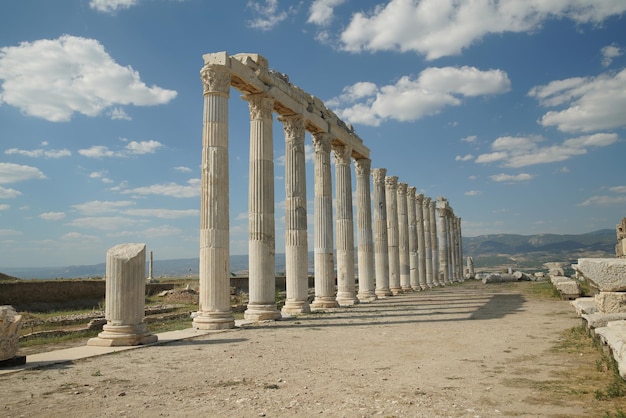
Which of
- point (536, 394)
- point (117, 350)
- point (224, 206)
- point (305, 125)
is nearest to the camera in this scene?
point (536, 394)

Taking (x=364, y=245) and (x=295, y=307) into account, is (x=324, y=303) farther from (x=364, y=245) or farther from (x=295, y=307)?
Answer: (x=364, y=245)

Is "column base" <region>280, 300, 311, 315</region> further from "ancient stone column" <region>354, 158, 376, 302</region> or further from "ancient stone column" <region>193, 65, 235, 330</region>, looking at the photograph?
"ancient stone column" <region>354, 158, 376, 302</region>

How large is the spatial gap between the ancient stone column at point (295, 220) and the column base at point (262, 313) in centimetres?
250

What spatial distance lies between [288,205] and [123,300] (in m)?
10.3

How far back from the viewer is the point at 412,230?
42.8 m

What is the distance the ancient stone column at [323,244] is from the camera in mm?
24203

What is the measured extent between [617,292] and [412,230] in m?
30.8

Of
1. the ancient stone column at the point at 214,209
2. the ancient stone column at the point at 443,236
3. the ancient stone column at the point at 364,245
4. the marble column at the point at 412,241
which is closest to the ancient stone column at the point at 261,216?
the ancient stone column at the point at 214,209

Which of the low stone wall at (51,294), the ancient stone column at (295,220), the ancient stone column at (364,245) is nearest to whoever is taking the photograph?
the ancient stone column at (295,220)

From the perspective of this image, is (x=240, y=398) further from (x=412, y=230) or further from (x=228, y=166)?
(x=412, y=230)

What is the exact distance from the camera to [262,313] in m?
18.6


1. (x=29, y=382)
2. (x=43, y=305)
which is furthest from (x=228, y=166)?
(x=43, y=305)

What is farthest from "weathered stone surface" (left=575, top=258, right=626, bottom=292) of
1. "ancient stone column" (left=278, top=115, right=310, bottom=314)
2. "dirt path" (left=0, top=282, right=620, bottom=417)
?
"ancient stone column" (left=278, top=115, right=310, bottom=314)

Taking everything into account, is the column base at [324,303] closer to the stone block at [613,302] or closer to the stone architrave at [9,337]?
the stone block at [613,302]
